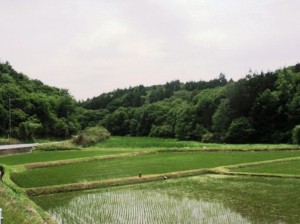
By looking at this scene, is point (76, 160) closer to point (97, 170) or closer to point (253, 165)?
point (97, 170)

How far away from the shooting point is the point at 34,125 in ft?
171

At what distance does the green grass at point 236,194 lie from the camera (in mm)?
12195

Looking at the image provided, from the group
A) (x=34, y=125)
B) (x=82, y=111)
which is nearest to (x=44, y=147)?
(x=34, y=125)

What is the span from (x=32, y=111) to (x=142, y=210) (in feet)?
154

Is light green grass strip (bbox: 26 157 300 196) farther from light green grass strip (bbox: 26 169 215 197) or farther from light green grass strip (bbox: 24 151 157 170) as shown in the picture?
light green grass strip (bbox: 24 151 157 170)

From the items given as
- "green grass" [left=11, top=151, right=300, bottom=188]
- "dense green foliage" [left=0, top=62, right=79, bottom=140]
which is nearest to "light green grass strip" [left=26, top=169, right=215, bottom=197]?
"green grass" [left=11, top=151, right=300, bottom=188]

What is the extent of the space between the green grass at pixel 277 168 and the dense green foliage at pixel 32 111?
35.7 meters

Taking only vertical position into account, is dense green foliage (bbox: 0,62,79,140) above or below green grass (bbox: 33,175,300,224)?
above

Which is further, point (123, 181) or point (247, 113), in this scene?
point (247, 113)

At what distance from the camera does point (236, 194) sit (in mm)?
15711

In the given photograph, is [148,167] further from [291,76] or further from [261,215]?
[291,76]

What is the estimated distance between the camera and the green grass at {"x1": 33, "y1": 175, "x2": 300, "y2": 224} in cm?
1220

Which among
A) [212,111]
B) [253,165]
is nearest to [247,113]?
[212,111]

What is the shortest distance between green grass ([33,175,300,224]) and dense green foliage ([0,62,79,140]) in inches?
1437
